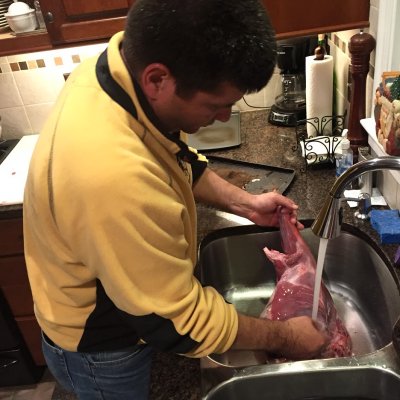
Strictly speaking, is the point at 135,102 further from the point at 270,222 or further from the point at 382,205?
the point at 382,205

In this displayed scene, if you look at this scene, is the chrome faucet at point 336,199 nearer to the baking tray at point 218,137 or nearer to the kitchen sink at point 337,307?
the kitchen sink at point 337,307

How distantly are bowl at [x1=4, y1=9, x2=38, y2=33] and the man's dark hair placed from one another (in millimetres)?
1138

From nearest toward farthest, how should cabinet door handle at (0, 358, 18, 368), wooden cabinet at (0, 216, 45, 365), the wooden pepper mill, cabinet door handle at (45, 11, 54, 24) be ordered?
the wooden pepper mill, cabinet door handle at (45, 11, 54, 24), wooden cabinet at (0, 216, 45, 365), cabinet door handle at (0, 358, 18, 368)

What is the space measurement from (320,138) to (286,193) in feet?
0.99

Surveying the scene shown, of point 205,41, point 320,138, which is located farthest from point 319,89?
point 205,41

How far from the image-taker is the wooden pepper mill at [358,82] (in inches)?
49.3

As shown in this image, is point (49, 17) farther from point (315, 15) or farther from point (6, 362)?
point (6, 362)

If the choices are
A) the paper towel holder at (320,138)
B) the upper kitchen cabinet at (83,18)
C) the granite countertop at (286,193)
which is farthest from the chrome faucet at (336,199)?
the upper kitchen cabinet at (83,18)

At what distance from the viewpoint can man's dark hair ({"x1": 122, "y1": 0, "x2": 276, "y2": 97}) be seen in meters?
0.62

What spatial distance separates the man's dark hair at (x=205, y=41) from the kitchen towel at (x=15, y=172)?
1164 millimetres

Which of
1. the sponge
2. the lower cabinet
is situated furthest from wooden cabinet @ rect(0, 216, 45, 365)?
the sponge

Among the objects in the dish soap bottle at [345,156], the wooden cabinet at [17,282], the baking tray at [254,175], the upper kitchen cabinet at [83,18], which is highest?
the upper kitchen cabinet at [83,18]

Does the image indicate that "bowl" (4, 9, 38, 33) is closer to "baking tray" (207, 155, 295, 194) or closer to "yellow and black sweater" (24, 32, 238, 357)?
"baking tray" (207, 155, 295, 194)

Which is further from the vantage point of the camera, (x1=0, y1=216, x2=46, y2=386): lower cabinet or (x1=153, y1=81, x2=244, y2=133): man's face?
(x1=0, y1=216, x2=46, y2=386): lower cabinet
